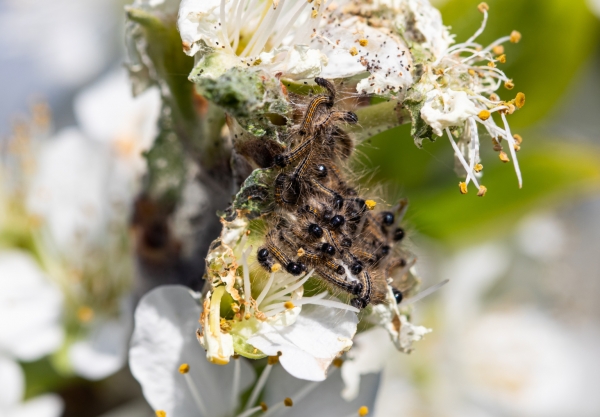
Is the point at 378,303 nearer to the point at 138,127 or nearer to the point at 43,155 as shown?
the point at 138,127

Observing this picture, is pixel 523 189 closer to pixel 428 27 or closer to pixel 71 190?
pixel 428 27

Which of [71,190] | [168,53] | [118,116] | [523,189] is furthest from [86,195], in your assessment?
[523,189]

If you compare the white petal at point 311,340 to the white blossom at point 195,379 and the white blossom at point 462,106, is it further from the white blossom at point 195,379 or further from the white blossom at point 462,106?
the white blossom at point 462,106

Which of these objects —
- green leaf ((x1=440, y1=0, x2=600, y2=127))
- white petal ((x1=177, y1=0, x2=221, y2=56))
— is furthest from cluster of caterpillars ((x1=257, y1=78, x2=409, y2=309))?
green leaf ((x1=440, y1=0, x2=600, y2=127))

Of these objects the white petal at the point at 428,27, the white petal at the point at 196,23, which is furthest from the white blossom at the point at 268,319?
the white petal at the point at 428,27

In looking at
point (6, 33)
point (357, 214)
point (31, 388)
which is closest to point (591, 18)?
point (357, 214)

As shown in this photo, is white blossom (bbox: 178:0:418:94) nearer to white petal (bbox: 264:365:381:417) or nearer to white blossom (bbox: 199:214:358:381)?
white blossom (bbox: 199:214:358:381)
